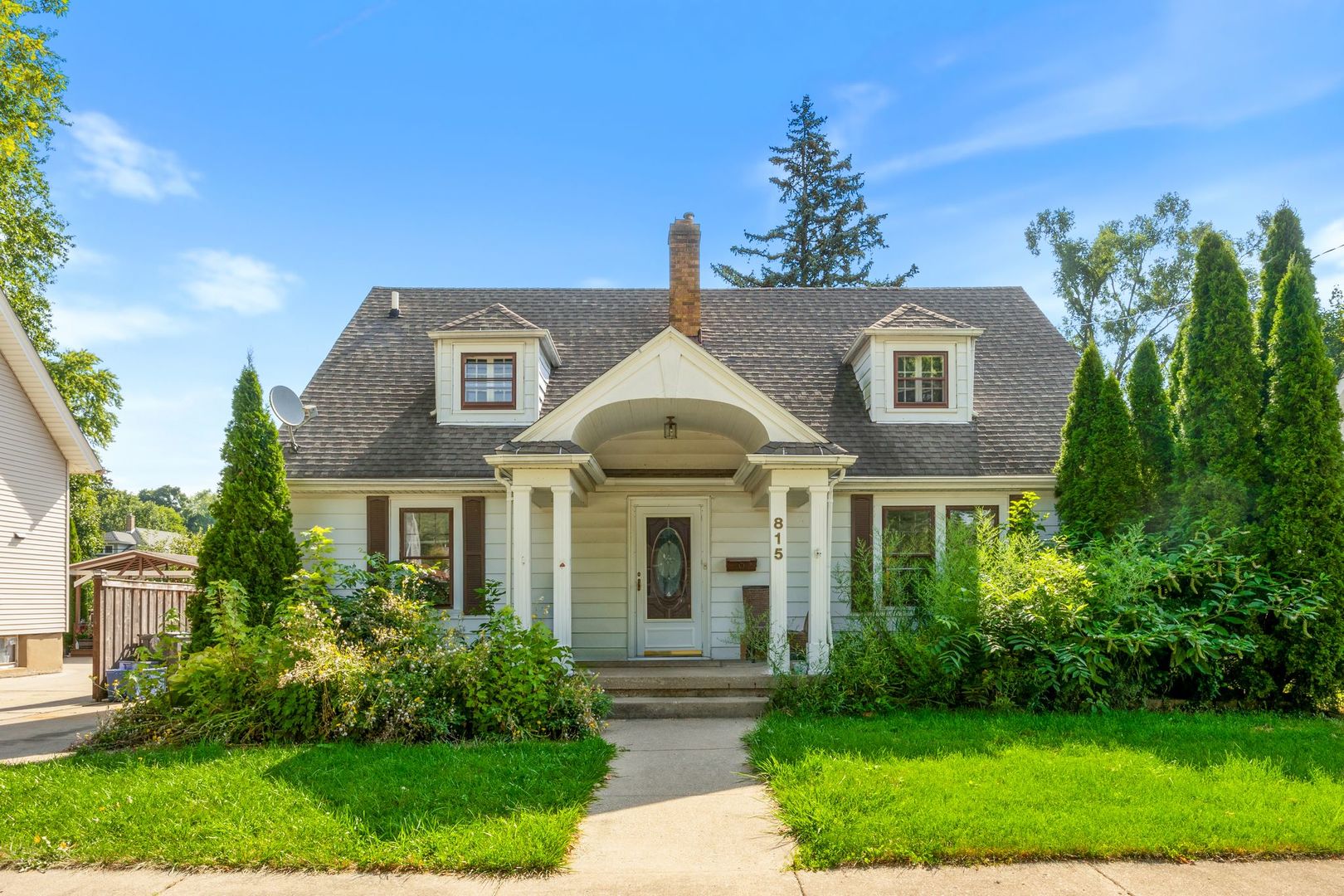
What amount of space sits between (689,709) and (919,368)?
689cm

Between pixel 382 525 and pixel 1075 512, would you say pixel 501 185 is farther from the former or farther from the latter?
pixel 1075 512

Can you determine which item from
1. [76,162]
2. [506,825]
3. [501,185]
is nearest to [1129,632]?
[506,825]

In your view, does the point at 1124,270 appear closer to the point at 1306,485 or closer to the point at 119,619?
the point at 1306,485

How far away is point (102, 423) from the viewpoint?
75.2 ft

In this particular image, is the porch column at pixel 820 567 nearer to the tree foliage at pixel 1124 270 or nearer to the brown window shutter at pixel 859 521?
the brown window shutter at pixel 859 521

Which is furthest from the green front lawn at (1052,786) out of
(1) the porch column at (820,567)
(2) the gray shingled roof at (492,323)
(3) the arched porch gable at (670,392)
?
(2) the gray shingled roof at (492,323)

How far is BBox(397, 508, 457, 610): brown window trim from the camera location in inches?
462

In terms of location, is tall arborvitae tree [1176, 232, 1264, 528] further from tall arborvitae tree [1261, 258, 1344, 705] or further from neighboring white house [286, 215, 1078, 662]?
neighboring white house [286, 215, 1078, 662]

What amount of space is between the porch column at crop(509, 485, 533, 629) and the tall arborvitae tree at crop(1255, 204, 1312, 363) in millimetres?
8778

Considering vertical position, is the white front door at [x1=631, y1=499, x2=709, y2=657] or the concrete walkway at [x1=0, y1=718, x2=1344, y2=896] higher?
the white front door at [x1=631, y1=499, x2=709, y2=657]

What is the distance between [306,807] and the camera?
5.50 meters

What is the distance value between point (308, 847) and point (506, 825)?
1.15 meters

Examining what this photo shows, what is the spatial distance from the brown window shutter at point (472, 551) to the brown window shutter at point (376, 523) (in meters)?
1.10

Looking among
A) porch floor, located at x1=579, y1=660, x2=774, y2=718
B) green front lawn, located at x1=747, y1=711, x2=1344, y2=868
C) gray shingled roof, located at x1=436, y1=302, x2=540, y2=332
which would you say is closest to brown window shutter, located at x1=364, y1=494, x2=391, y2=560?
gray shingled roof, located at x1=436, y1=302, x2=540, y2=332
